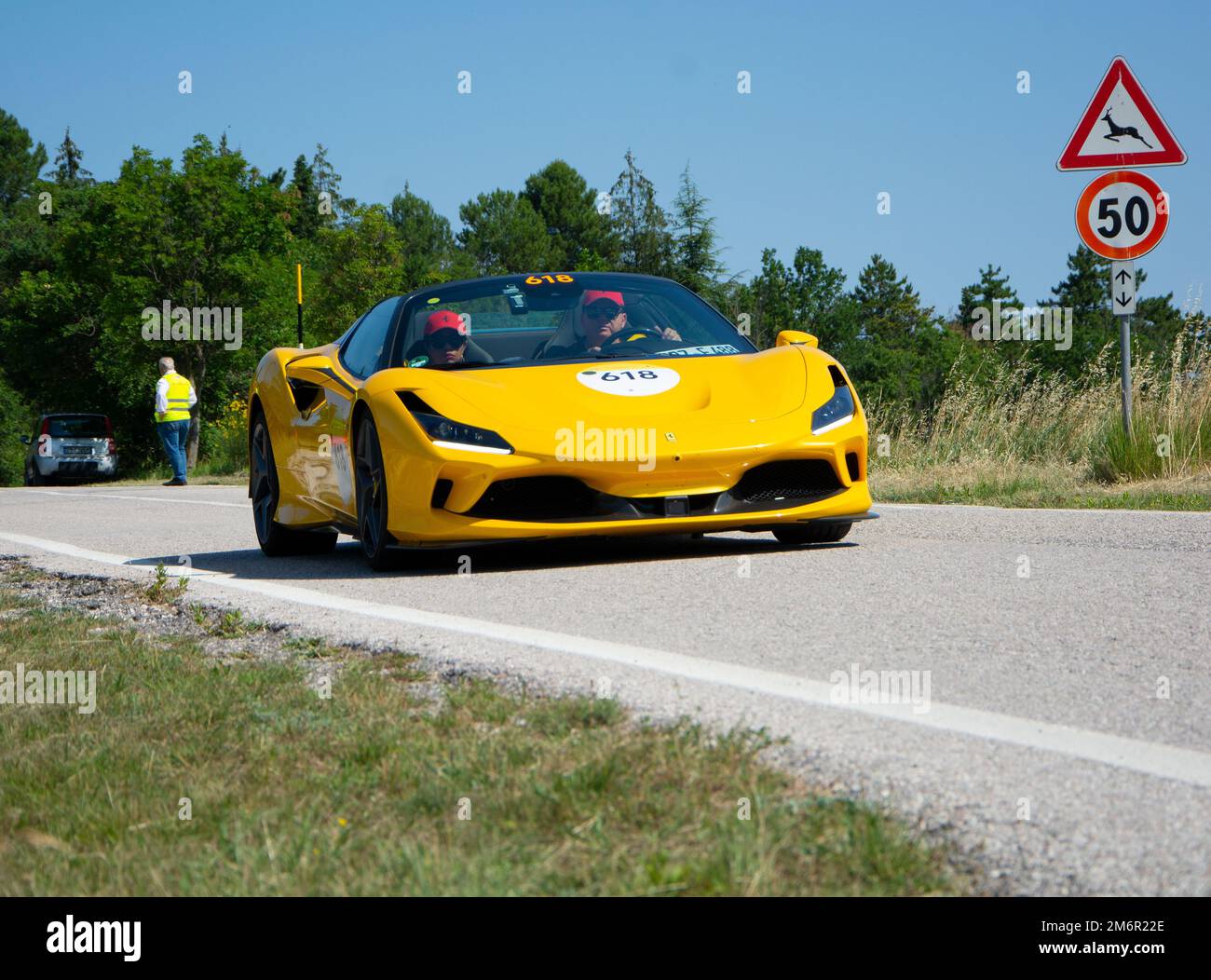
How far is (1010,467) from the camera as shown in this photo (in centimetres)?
1159

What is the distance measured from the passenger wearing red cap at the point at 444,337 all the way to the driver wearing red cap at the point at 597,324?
45 cm

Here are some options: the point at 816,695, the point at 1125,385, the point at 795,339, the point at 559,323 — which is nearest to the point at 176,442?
the point at 1125,385

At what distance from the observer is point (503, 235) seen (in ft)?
377

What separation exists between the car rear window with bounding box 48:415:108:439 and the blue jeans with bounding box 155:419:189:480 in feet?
56.0

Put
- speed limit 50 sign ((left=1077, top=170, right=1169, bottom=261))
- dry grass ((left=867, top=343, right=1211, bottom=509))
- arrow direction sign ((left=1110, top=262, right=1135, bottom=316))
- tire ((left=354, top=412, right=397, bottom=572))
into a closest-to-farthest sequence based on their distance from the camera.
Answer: tire ((left=354, top=412, right=397, bottom=572)), dry grass ((left=867, top=343, right=1211, bottom=509)), speed limit 50 sign ((left=1077, top=170, right=1169, bottom=261)), arrow direction sign ((left=1110, top=262, right=1135, bottom=316))

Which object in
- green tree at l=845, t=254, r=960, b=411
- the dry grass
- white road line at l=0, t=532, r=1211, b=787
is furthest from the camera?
green tree at l=845, t=254, r=960, b=411

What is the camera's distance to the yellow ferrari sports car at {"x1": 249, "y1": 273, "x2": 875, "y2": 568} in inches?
255

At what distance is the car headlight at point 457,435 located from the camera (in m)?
6.44

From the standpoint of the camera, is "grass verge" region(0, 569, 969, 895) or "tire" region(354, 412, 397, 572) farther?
"tire" region(354, 412, 397, 572)

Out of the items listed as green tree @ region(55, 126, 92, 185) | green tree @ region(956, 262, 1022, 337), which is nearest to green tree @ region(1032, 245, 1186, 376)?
green tree @ region(956, 262, 1022, 337)

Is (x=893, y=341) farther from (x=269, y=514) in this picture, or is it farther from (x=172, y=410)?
(x=269, y=514)

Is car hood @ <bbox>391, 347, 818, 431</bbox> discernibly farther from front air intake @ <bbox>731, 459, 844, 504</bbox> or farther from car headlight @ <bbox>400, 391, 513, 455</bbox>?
front air intake @ <bbox>731, 459, 844, 504</bbox>
